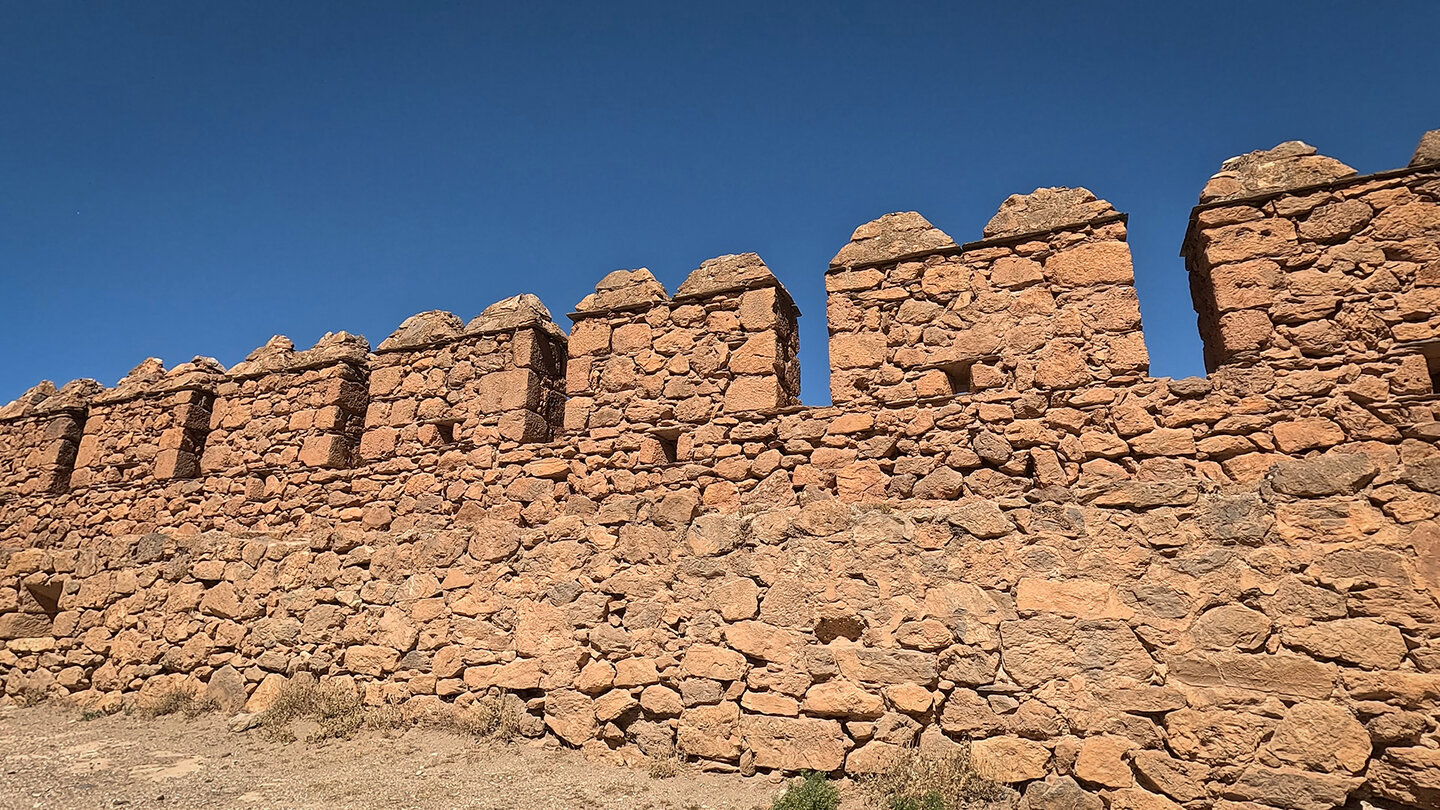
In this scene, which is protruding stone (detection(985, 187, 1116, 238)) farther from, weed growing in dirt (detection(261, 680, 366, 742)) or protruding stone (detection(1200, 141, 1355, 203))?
weed growing in dirt (detection(261, 680, 366, 742))

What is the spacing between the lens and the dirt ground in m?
4.98

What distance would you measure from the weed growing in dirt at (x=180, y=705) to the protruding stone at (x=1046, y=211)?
7.62 meters

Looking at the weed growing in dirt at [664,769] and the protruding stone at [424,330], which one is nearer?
the weed growing in dirt at [664,769]

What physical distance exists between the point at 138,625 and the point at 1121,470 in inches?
338

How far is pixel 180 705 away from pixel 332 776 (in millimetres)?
2628

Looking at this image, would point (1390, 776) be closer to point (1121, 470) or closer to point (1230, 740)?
point (1230, 740)

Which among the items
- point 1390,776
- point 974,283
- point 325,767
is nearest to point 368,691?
point 325,767

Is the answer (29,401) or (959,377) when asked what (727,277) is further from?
(29,401)

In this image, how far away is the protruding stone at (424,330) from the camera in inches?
295

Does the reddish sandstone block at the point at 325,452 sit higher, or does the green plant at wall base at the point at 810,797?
the reddish sandstone block at the point at 325,452

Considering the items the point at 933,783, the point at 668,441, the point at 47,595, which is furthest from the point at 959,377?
the point at 47,595

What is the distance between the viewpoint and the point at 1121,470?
5.05 metres

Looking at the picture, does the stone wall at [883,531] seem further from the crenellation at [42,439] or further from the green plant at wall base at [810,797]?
the crenellation at [42,439]

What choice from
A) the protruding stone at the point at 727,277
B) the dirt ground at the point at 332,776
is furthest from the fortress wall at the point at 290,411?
the protruding stone at the point at 727,277
